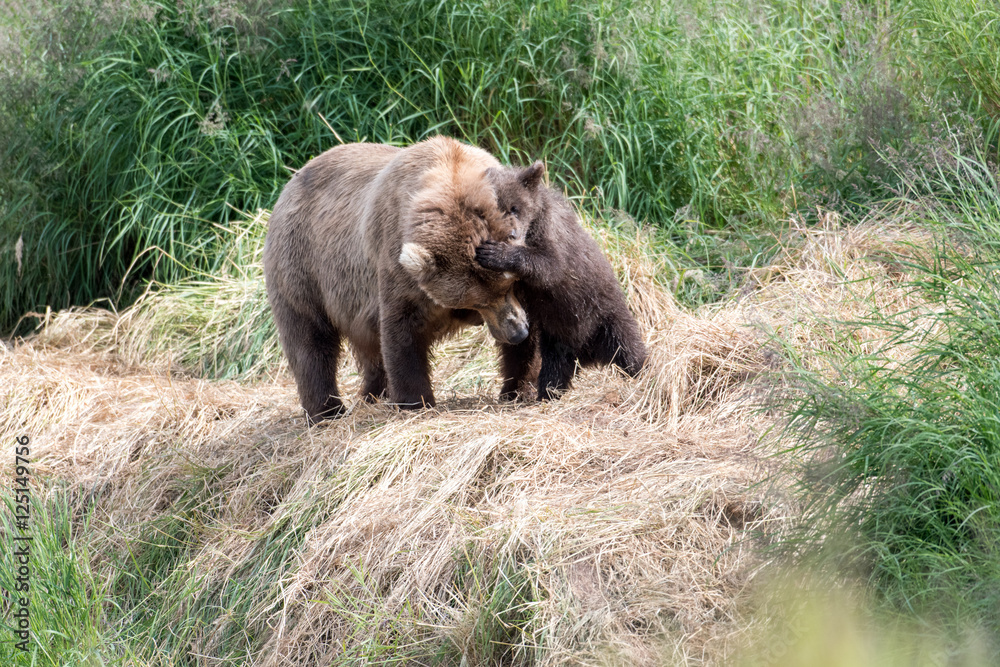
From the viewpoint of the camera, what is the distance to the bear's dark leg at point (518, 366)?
497cm

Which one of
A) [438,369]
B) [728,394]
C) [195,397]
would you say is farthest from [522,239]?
[195,397]

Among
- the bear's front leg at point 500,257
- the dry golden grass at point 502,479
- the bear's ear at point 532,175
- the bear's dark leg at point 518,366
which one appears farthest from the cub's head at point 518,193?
the dry golden grass at point 502,479

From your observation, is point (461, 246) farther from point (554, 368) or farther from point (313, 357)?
point (313, 357)

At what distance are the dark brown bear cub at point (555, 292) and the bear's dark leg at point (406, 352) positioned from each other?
474mm

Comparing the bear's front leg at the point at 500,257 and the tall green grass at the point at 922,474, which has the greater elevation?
the bear's front leg at the point at 500,257

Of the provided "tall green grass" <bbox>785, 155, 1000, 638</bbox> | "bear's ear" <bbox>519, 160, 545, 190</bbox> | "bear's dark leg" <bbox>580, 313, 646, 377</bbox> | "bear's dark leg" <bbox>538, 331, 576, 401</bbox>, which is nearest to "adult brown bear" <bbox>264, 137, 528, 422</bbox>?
"bear's ear" <bbox>519, 160, 545, 190</bbox>

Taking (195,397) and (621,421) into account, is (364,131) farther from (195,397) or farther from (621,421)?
(621,421)

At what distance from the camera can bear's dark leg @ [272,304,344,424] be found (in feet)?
16.8

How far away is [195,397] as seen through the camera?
5727 millimetres

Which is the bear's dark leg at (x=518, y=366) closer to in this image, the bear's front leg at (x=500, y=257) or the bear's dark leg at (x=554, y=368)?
the bear's dark leg at (x=554, y=368)

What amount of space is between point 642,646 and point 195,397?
349cm

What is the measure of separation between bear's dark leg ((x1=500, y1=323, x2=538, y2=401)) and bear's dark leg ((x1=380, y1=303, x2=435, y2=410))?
1.61 feet

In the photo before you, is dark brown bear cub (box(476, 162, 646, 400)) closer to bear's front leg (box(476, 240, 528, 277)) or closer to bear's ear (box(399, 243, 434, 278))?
bear's front leg (box(476, 240, 528, 277))

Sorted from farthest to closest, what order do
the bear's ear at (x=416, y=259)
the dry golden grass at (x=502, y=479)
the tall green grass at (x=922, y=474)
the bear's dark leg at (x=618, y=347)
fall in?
the bear's dark leg at (x=618, y=347), the bear's ear at (x=416, y=259), the dry golden grass at (x=502, y=479), the tall green grass at (x=922, y=474)
